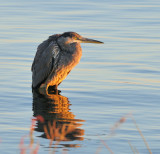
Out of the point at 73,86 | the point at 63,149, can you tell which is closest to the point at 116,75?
the point at 73,86

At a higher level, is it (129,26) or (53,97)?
(129,26)

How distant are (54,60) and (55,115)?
93.6 inches

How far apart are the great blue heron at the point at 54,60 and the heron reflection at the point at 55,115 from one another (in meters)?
0.35

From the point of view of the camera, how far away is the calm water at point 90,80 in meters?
8.05

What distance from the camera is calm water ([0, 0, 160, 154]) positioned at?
805cm

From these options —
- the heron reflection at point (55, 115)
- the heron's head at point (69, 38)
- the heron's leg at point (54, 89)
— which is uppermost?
the heron's head at point (69, 38)

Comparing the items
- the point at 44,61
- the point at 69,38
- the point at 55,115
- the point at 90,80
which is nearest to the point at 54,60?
the point at 44,61

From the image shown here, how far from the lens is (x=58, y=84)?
466 inches

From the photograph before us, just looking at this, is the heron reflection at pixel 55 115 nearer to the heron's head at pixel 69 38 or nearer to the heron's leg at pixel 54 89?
the heron's leg at pixel 54 89

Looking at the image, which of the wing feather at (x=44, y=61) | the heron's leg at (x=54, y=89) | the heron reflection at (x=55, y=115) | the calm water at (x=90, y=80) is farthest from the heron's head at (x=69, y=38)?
the heron reflection at (x=55, y=115)

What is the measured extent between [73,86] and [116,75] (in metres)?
1.07

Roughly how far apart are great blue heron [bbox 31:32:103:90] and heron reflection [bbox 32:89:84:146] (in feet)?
1.14

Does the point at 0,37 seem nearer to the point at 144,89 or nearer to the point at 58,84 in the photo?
the point at 58,84

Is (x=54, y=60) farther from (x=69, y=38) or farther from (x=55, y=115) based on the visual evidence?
(x=55, y=115)
